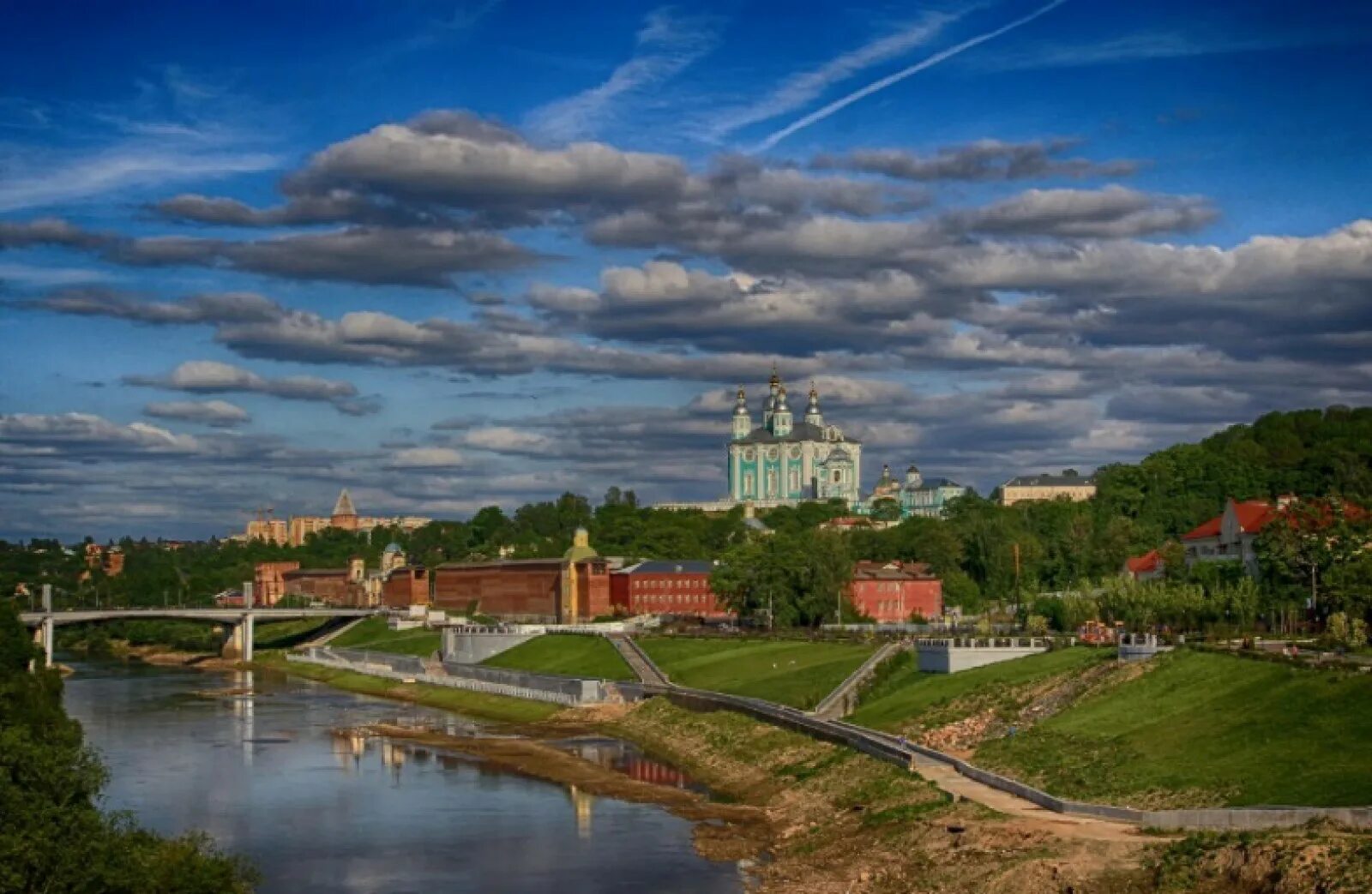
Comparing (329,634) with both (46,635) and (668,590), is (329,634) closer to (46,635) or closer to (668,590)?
(46,635)

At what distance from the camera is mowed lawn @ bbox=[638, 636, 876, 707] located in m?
88.8

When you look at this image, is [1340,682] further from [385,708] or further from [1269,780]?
[385,708]

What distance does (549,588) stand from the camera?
182 m

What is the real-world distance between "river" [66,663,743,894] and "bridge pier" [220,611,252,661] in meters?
72.6

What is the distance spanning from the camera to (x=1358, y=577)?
257 ft

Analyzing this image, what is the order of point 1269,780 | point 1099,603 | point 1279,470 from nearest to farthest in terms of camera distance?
1. point 1269,780
2. point 1099,603
3. point 1279,470

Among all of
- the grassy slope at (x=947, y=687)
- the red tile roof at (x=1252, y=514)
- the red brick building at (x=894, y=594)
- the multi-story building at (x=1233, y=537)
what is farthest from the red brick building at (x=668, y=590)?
the grassy slope at (x=947, y=687)

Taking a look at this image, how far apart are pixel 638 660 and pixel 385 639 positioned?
205 feet

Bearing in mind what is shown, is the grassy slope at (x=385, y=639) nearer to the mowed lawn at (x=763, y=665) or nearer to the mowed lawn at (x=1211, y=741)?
the mowed lawn at (x=763, y=665)

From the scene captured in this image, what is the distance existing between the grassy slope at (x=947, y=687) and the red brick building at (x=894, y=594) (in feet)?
204

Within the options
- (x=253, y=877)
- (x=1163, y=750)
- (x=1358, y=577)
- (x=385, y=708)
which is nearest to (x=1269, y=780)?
(x=1163, y=750)

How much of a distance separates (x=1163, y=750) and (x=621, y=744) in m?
41.3

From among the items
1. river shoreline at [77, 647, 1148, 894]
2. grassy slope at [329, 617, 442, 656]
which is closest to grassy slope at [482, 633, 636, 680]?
river shoreline at [77, 647, 1148, 894]

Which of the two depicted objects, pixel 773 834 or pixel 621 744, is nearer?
pixel 773 834
